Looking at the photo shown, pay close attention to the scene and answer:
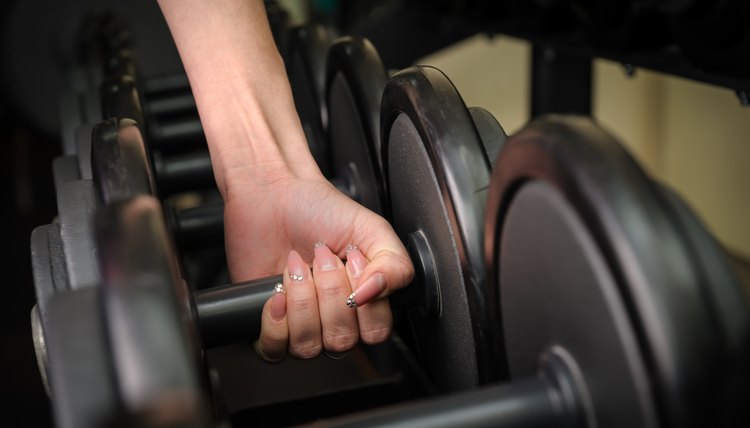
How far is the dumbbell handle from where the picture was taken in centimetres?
62

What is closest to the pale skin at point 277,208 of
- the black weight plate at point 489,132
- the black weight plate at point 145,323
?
the black weight plate at point 489,132

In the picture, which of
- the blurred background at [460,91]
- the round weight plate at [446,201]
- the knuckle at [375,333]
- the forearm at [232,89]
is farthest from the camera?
the blurred background at [460,91]

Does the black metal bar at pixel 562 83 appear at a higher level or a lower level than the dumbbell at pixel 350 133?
higher

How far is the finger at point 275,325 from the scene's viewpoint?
630 mm

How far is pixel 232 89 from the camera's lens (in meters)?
0.77

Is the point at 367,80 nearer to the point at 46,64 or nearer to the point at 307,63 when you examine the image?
the point at 307,63

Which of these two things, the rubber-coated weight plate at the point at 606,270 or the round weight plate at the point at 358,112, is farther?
the round weight plate at the point at 358,112

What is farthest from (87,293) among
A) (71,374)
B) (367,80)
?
(367,80)

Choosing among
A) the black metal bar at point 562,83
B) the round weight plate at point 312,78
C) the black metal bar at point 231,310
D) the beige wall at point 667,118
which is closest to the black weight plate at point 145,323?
the black metal bar at point 231,310

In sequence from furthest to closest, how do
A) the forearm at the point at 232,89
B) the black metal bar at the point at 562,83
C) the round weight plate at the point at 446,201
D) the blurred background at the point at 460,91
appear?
1. the blurred background at the point at 460,91
2. the black metal bar at the point at 562,83
3. the forearm at the point at 232,89
4. the round weight plate at the point at 446,201

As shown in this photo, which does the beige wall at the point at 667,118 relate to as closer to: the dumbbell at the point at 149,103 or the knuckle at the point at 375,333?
the dumbbell at the point at 149,103

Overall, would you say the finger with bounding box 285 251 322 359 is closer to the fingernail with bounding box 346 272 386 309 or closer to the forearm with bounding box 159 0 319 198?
the fingernail with bounding box 346 272 386 309

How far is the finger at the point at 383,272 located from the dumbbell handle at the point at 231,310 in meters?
0.03

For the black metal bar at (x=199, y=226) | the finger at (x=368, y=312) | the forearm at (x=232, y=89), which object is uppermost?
the forearm at (x=232, y=89)
